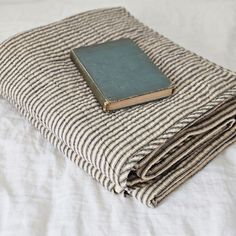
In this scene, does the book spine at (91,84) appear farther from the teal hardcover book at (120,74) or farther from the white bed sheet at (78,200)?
the white bed sheet at (78,200)

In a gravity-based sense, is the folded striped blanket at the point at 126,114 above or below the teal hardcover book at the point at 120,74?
below

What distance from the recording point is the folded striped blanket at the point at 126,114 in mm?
571

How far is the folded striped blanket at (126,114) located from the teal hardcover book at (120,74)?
14 mm

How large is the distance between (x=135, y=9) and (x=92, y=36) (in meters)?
0.33

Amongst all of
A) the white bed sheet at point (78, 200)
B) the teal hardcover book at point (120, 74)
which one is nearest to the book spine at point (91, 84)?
the teal hardcover book at point (120, 74)

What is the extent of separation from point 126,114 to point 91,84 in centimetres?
8

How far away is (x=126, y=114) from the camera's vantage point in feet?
2.02

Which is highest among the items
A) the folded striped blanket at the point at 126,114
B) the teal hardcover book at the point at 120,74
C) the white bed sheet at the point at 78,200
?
the teal hardcover book at the point at 120,74

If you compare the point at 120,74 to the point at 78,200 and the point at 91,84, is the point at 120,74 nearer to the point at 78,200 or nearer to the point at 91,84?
the point at 91,84

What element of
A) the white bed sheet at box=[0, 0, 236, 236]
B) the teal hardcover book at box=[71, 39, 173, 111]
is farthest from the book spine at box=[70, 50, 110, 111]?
the white bed sheet at box=[0, 0, 236, 236]

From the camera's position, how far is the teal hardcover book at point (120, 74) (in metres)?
0.63

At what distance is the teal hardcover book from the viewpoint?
0.63 meters

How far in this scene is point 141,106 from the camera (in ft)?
2.08

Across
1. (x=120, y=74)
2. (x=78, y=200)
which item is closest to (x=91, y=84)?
(x=120, y=74)
